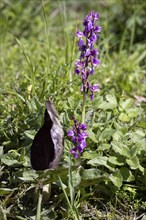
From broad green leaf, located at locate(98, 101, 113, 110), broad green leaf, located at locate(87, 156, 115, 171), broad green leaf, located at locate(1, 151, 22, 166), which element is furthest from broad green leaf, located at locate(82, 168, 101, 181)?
broad green leaf, located at locate(98, 101, 113, 110)

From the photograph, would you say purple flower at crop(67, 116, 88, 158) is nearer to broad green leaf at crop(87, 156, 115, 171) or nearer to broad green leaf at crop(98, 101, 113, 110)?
broad green leaf at crop(87, 156, 115, 171)

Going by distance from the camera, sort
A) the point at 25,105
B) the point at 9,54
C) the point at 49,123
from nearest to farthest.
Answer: the point at 49,123 < the point at 25,105 < the point at 9,54

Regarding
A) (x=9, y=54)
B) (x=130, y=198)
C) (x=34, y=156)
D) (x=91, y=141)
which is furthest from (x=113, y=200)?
(x=9, y=54)

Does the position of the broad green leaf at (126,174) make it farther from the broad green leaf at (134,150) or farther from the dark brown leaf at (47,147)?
the dark brown leaf at (47,147)

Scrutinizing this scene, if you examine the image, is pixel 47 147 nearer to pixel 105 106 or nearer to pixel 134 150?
pixel 134 150

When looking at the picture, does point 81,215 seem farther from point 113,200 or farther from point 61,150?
point 61,150

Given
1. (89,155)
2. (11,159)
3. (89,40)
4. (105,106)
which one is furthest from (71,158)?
(89,40)
